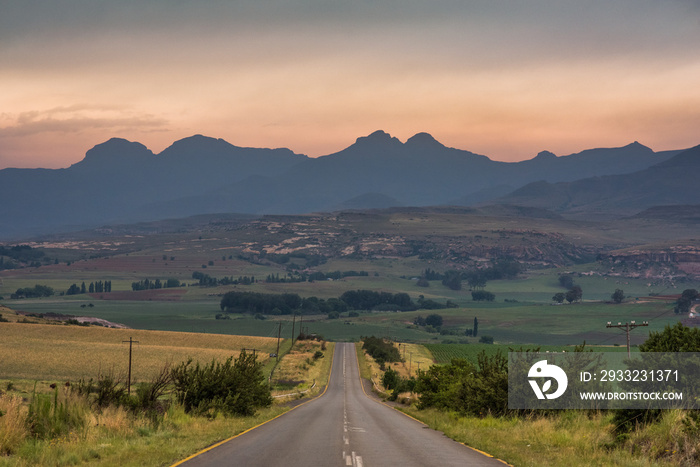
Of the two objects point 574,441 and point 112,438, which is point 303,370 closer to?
point 112,438

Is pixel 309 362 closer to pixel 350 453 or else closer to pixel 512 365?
pixel 512 365

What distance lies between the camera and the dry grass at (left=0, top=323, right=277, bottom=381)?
98188mm

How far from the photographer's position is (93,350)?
119625 mm

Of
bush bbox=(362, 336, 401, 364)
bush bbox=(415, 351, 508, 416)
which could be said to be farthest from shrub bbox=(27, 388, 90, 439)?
bush bbox=(362, 336, 401, 364)

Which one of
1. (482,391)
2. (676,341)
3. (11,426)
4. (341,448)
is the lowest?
(341,448)

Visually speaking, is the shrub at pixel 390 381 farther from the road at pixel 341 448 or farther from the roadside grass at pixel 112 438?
the roadside grass at pixel 112 438

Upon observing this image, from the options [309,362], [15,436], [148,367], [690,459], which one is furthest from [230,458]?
[309,362]

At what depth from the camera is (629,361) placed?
71.8 ft

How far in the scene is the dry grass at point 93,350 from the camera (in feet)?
322

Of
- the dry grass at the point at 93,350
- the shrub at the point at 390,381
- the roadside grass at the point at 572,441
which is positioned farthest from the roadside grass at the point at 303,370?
the roadside grass at the point at 572,441

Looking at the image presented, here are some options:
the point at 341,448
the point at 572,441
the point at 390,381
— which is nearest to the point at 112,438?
the point at 341,448

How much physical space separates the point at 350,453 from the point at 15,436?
31.7 feet

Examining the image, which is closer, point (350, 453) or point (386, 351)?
point (350, 453)

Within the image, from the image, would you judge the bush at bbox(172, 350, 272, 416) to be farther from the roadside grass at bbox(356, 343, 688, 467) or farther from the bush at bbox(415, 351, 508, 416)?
the bush at bbox(415, 351, 508, 416)
